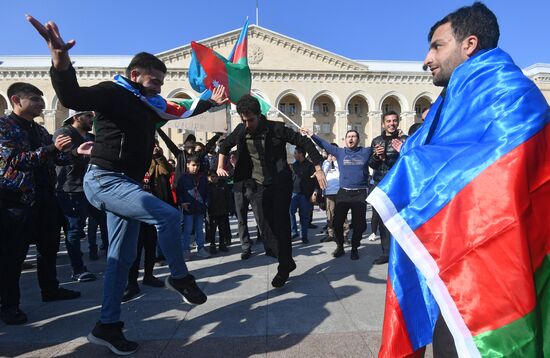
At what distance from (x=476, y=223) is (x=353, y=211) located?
4.67 metres

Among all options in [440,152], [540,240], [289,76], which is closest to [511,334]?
[540,240]

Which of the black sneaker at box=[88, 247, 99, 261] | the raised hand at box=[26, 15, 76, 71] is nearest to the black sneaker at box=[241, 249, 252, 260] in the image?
the black sneaker at box=[88, 247, 99, 261]

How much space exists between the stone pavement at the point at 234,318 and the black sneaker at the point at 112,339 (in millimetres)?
82

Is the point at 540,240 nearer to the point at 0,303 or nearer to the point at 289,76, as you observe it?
the point at 0,303

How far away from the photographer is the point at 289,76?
3953 cm

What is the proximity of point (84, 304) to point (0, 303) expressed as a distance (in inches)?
30.4

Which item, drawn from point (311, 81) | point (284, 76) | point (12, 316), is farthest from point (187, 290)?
point (311, 81)

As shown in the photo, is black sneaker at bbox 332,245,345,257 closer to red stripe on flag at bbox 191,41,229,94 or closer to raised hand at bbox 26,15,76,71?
red stripe on flag at bbox 191,41,229,94

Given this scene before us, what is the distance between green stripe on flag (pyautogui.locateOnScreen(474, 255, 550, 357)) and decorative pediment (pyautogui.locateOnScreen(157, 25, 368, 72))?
1633 inches

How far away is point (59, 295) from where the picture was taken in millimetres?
3928

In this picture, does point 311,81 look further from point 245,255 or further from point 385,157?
point 245,255

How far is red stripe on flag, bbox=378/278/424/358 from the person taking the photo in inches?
59.6

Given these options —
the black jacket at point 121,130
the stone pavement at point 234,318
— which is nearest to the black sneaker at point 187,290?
the stone pavement at point 234,318

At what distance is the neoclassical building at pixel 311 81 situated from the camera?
38.8m
